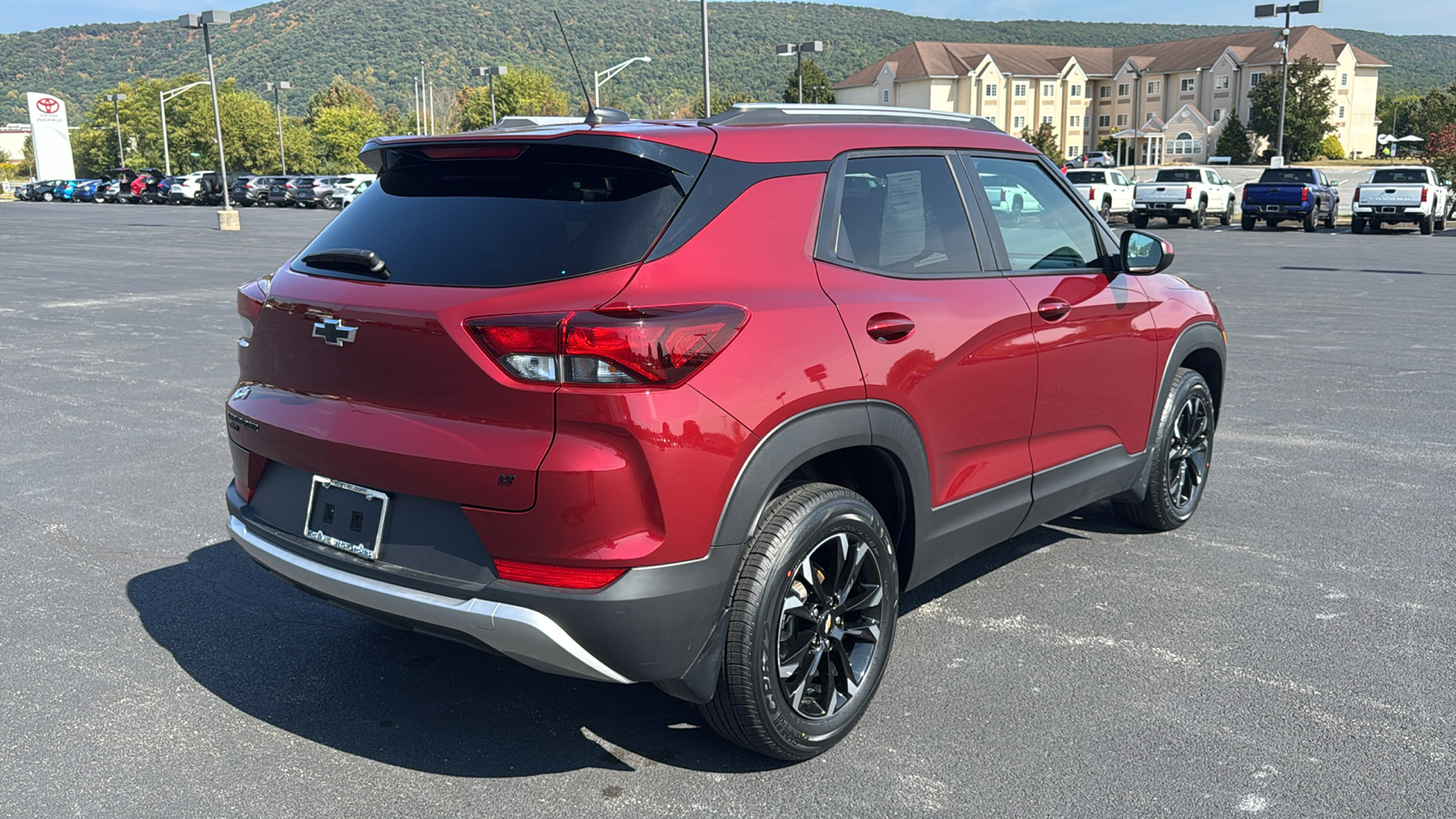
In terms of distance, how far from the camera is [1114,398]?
472 centimetres

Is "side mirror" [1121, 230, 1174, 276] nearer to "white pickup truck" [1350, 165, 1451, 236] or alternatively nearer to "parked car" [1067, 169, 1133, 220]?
"white pickup truck" [1350, 165, 1451, 236]

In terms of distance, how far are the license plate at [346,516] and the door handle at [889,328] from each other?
1.46 metres

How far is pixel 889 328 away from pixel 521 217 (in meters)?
1.13

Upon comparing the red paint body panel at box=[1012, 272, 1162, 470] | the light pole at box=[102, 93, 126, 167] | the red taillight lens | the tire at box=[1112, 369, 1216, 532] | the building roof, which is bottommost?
the tire at box=[1112, 369, 1216, 532]

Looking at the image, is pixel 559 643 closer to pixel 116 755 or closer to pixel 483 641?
pixel 483 641

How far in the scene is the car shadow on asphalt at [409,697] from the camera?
3.43 meters

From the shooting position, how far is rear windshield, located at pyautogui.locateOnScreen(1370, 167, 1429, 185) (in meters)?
31.5

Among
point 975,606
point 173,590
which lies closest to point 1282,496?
point 975,606

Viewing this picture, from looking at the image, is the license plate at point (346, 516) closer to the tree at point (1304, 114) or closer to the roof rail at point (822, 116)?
the roof rail at point (822, 116)

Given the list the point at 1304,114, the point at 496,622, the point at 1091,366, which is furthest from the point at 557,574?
the point at 1304,114

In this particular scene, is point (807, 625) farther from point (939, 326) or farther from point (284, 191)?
point (284, 191)

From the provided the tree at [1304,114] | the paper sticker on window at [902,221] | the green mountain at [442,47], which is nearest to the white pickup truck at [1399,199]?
the paper sticker on window at [902,221]

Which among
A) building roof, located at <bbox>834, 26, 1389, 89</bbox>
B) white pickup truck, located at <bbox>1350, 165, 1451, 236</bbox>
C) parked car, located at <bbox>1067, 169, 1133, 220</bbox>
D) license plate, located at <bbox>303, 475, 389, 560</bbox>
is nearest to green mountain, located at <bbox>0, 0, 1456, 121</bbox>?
building roof, located at <bbox>834, 26, 1389, 89</bbox>

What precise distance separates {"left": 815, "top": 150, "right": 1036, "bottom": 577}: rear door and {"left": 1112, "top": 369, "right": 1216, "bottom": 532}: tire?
1318mm
